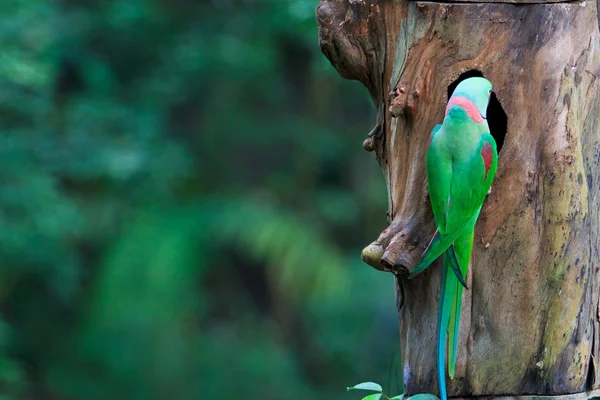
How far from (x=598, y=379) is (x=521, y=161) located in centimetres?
57

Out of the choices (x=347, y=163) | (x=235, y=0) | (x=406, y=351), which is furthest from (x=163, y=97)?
(x=406, y=351)

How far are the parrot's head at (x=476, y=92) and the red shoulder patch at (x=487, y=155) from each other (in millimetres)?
62

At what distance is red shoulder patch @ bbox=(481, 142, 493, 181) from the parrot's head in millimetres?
62

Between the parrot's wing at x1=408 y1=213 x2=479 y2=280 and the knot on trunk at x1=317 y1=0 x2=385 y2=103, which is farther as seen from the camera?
the knot on trunk at x1=317 y1=0 x2=385 y2=103

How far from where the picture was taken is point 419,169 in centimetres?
190

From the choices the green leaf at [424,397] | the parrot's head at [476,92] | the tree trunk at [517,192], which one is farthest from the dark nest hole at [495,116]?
the green leaf at [424,397]

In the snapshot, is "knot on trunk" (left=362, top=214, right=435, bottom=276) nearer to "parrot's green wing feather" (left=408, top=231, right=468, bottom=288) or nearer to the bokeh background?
"parrot's green wing feather" (left=408, top=231, right=468, bottom=288)

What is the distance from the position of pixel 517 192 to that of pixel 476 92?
0.86 feet

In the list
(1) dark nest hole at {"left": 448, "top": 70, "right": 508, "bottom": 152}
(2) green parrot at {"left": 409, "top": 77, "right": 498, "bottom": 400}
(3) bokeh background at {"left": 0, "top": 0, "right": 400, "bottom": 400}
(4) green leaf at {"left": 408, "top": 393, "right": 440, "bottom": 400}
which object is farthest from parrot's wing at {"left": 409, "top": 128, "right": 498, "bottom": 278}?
(3) bokeh background at {"left": 0, "top": 0, "right": 400, "bottom": 400}

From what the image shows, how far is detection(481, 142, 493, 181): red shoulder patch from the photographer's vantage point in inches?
68.1

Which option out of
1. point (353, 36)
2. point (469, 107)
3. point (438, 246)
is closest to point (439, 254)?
point (438, 246)

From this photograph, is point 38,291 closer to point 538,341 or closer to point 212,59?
point 212,59

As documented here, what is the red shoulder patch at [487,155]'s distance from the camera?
173 cm

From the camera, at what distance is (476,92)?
1.72 meters
